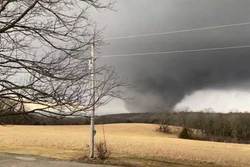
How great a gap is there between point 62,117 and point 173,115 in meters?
139

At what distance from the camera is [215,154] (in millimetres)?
45250

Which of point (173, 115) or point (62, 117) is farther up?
point (173, 115)

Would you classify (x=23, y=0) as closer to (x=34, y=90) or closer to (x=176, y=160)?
(x=34, y=90)

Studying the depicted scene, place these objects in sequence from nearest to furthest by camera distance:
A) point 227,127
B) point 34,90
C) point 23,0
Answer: point 34,90
point 23,0
point 227,127

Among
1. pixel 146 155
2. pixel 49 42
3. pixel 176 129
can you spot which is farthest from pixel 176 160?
pixel 176 129

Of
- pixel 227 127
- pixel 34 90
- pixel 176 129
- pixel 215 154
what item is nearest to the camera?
pixel 34 90

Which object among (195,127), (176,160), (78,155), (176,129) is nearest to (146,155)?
(176,160)

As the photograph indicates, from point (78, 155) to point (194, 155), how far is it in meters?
9.51

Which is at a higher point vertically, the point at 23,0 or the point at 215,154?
the point at 23,0

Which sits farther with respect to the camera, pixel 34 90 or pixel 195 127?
pixel 195 127

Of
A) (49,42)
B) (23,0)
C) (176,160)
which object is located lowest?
(176,160)

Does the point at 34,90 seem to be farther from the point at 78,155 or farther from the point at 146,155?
the point at 146,155

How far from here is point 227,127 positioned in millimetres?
145125

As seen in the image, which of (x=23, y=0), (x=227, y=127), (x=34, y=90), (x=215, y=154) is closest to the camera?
(x=34, y=90)
